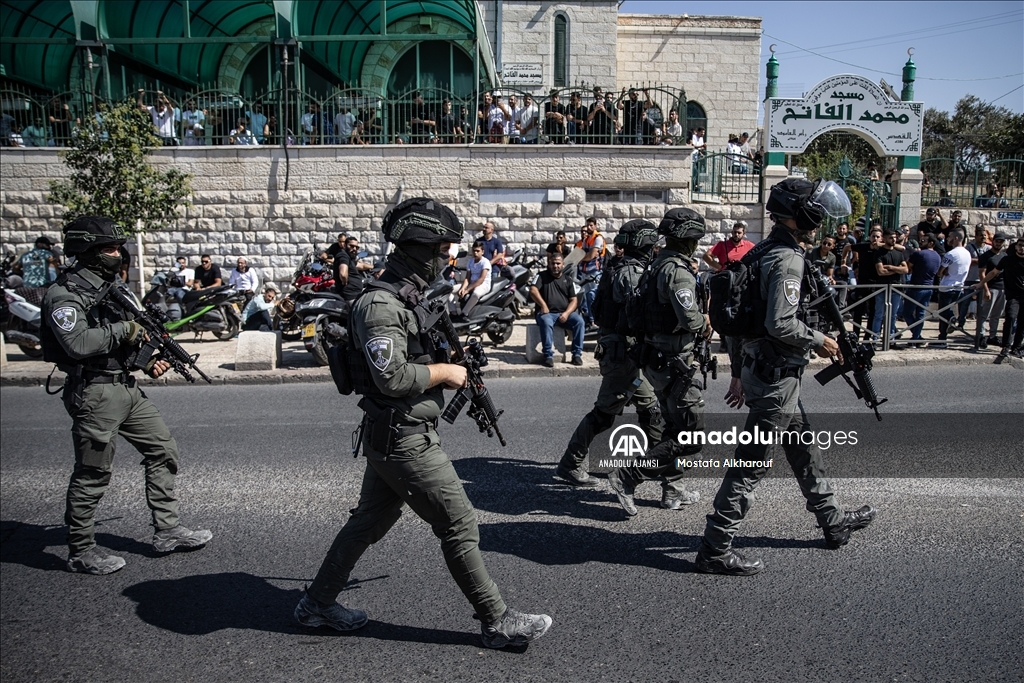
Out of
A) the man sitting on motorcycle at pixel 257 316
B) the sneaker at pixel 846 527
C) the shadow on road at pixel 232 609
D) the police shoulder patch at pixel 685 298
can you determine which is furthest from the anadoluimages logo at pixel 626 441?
the man sitting on motorcycle at pixel 257 316

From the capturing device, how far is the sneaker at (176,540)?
4777mm

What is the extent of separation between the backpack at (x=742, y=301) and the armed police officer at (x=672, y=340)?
482 mm

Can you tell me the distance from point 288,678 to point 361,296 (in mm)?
1657

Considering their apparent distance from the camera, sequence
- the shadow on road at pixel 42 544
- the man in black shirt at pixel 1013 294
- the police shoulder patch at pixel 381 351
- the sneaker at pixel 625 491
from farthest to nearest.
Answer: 1. the man in black shirt at pixel 1013 294
2. the sneaker at pixel 625 491
3. the shadow on road at pixel 42 544
4. the police shoulder patch at pixel 381 351

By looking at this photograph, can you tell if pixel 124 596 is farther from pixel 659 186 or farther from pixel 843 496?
pixel 659 186

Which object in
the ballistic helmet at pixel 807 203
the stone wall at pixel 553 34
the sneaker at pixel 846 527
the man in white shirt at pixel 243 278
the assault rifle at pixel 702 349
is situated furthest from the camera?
the stone wall at pixel 553 34

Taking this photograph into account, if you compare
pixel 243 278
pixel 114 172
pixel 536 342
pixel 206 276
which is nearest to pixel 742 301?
pixel 536 342

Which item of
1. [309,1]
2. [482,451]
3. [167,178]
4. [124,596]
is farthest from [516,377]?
[309,1]

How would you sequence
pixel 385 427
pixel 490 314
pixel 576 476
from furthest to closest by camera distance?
1. pixel 490 314
2. pixel 576 476
3. pixel 385 427

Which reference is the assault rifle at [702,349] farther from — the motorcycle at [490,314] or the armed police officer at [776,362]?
the motorcycle at [490,314]

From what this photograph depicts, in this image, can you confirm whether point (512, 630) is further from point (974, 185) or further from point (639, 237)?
point (974, 185)

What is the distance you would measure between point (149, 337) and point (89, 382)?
0.60 m

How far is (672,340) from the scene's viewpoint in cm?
505

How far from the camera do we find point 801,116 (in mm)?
15930
